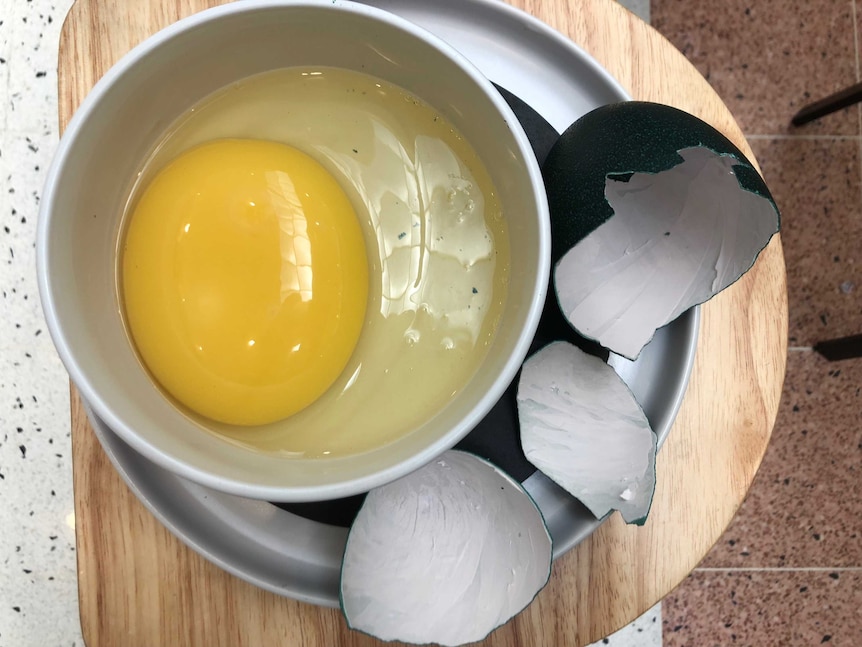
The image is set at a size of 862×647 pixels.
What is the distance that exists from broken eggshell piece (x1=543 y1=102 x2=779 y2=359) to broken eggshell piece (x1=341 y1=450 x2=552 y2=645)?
0.14 metres

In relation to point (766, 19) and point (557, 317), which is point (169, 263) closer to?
point (557, 317)

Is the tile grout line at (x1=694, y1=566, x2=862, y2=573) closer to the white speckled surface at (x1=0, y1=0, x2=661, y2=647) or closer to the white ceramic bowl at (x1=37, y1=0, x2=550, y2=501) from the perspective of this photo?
the white ceramic bowl at (x1=37, y1=0, x2=550, y2=501)

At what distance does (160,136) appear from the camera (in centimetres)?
44

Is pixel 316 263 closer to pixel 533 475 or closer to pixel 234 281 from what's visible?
pixel 234 281

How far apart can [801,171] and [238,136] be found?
Result: 35.2 inches

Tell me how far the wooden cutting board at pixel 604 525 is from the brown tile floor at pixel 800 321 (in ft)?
1.84

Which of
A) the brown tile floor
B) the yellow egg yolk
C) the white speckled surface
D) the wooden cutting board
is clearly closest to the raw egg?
the yellow egg yolk

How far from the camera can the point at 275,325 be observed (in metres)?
0.45

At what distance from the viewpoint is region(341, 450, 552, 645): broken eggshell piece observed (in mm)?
443

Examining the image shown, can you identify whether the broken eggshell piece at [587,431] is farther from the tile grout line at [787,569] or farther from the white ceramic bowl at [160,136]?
the tile grout line at [787,569]

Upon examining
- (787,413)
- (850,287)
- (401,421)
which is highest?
(401,421)

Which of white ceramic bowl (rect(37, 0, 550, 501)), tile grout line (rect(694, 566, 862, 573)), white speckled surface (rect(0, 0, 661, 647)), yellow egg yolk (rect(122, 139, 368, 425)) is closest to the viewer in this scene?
white ceramic bowl (rect(37, 0, 550, 501))

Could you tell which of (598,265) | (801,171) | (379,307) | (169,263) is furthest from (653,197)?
(801,171)

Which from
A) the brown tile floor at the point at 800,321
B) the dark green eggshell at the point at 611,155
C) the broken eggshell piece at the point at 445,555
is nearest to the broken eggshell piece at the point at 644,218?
the dark green eggshell at the point at 611,155
